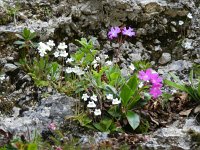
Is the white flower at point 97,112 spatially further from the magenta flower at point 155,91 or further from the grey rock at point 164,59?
the grey rock at point 164,59

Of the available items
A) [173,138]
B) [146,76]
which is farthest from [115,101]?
[173,138]

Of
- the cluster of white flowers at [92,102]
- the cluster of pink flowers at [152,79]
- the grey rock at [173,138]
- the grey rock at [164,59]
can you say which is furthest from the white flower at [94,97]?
the grey rock at [164,59]

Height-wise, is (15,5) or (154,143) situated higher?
(15,5)

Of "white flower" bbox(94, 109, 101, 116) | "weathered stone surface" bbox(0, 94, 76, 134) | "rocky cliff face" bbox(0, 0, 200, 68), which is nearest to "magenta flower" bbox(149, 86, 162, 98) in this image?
"white flower" bbox(94, 109, 101, 116)

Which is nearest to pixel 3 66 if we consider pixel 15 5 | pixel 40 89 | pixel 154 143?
pixel 40 89

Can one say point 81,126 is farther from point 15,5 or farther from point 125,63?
point 15,5

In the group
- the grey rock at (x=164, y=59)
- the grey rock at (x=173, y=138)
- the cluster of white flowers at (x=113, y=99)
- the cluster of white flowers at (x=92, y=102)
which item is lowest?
the grey rock at (x=173, y=138)

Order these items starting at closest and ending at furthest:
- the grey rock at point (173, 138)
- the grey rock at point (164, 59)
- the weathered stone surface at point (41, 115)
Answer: the grey rock at point (173, 138)
the weathered stone surface at point (41, 115)
the grey rock at point (164, 59)
